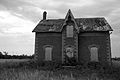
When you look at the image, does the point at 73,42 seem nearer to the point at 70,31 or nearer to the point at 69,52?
the point at 69,52

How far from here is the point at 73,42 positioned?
2562cm

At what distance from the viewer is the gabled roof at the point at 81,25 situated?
26.1m

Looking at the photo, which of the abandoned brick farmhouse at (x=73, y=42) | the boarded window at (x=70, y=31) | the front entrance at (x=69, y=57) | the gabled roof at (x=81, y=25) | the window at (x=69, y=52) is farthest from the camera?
the gabled roof at (x=81, y=25)

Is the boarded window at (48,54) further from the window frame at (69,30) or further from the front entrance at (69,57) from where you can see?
the window frame at (69,30)

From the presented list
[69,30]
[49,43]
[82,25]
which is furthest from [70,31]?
[49,43]

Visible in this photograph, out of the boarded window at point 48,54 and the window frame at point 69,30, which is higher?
the window frame at point 69,30

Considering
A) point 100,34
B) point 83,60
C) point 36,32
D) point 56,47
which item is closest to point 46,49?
point 56,47

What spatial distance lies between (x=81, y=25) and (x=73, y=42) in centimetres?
354

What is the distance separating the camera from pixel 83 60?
25422 mm

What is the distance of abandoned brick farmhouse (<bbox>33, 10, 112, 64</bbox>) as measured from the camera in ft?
82.8

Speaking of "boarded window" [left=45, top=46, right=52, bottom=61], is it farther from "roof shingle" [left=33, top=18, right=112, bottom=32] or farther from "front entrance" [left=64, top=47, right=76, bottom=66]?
"roof shingle" [left=33, top=18, right=112, bottom=32]

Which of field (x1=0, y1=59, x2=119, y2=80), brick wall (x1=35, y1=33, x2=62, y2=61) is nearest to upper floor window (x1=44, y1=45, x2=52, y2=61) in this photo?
brick wall (x1=35, y1=33, x2=62, y2=61)

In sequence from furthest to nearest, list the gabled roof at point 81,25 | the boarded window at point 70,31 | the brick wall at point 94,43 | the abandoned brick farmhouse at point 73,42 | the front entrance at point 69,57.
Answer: the gabled roof at point 81,25
the boarded window at point 70,31
the abandoned brick farmhouse at point 73,42
the brick wall at point 94,43
the front entrance at point 69,57

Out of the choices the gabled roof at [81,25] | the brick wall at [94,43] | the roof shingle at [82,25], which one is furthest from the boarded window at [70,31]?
the brick wall at [94,43]
